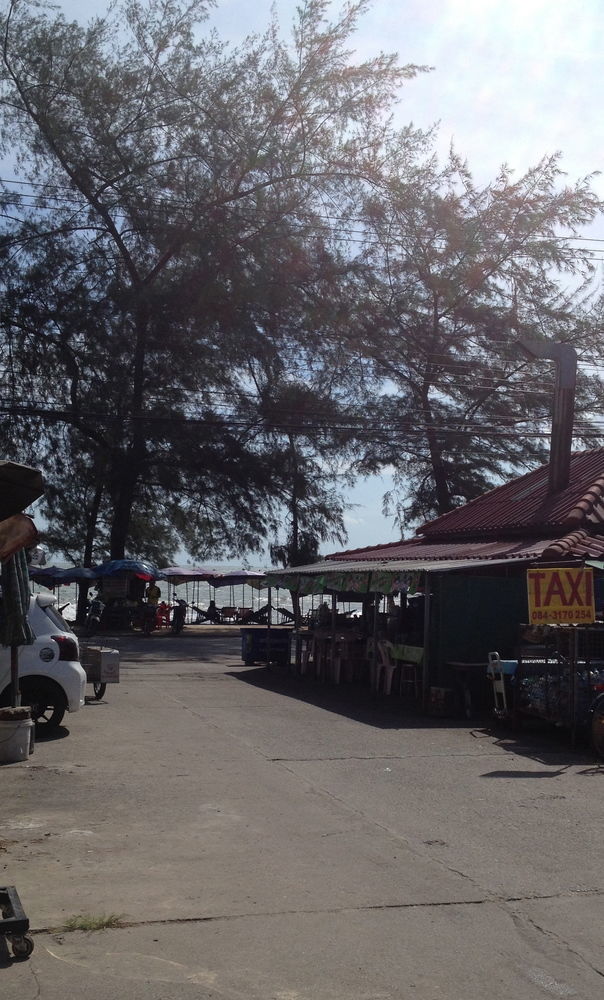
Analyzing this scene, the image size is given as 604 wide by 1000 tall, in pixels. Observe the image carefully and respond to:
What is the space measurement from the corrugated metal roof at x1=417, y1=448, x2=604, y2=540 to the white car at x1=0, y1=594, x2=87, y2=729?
10.0 metres

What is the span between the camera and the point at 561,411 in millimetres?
22531

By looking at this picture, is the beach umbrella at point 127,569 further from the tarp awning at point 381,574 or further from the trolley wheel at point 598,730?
the trolley wheel at point 598,730

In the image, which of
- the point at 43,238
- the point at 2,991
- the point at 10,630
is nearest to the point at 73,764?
the point at 10,630

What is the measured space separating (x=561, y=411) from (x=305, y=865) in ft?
56.6

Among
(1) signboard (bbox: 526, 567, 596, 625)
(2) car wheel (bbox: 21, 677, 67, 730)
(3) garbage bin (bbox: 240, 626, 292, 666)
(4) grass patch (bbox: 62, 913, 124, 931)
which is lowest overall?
(4) grass patch (bbox: 62, 913, 124, 931)

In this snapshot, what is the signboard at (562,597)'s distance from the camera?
12.4 m

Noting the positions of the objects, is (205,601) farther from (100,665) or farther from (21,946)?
(21,946)

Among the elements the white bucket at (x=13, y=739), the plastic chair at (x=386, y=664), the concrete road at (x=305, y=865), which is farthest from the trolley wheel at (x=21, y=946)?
the plastic chair at (x=386, y=664)

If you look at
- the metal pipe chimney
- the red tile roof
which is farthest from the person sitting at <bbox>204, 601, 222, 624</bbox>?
the metal pipe chimney

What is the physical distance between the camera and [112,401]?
123 feet

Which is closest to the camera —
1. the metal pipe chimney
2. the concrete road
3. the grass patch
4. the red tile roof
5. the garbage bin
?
the concrete road

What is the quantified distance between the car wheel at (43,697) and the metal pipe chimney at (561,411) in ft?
41.6

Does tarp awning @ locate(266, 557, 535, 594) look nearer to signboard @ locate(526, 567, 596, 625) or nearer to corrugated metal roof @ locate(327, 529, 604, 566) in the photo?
corrugated metal roof @ locate(327, 529, 604, 566)

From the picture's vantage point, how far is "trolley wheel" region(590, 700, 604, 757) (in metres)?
11.5
